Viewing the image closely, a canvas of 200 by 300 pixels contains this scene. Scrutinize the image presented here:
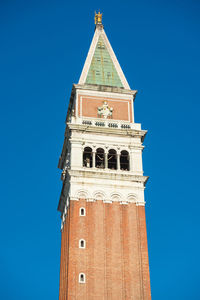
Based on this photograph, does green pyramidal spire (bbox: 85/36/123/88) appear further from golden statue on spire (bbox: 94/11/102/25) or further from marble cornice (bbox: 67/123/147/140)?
marble cornice (bbox: 67/123/147/140)

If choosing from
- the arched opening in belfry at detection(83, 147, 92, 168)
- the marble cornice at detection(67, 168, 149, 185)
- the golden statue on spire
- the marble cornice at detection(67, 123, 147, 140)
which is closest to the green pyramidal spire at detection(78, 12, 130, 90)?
the golden statue on spire

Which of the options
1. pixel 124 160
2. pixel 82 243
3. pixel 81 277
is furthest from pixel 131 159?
pixel 81 277

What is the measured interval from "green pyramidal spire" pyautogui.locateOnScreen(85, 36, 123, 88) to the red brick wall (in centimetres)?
1954

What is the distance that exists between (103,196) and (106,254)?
7.10 meters

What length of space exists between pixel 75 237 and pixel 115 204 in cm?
641

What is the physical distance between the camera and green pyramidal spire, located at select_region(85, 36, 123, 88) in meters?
76.9

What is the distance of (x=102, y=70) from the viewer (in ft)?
258

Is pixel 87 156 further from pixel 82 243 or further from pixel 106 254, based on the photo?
pixel 106 254

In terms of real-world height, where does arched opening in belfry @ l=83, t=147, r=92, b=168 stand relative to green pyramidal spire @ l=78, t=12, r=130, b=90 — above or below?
below

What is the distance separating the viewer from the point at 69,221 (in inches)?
2500

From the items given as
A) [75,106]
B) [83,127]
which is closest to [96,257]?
[83,127]

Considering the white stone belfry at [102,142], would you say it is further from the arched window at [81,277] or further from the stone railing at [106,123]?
the arched window at [81,277]

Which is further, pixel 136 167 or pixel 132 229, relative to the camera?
pixel 136 167

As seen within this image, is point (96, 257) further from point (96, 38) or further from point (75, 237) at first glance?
point (96, 38)
